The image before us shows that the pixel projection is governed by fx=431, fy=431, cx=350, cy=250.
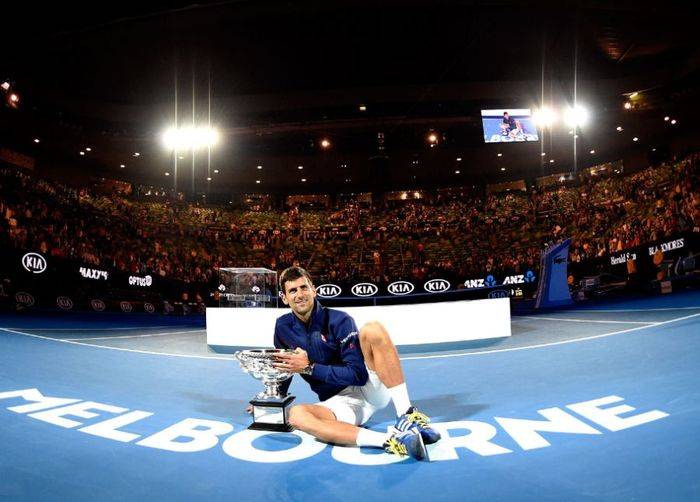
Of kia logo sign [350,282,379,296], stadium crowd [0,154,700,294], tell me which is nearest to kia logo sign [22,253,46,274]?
stadium crowd [0,154,700,294]

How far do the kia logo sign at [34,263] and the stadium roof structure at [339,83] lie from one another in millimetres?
6715

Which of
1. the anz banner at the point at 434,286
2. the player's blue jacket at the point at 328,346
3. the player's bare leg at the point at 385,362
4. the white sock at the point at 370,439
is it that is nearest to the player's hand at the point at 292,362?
the player's blue jacket at the point at 328,346

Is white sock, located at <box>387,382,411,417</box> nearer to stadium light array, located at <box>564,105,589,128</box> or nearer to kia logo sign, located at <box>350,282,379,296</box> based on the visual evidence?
kia logo sign, located at <box>350,282,379,296</box>

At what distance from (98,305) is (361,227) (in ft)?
58.2

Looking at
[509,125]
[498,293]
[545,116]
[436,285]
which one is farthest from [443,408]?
[545,116]

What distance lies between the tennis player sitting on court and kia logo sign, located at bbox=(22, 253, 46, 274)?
Result: 1247cm

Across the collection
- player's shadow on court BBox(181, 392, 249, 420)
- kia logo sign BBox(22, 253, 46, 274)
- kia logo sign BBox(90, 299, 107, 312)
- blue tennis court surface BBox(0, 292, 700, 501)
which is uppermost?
kia logo sign BBox(22, 253, 46, 274)

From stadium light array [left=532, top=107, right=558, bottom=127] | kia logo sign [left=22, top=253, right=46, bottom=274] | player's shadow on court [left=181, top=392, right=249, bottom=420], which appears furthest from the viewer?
stadium light array [left=532, top=107, right=558, bottom=127]

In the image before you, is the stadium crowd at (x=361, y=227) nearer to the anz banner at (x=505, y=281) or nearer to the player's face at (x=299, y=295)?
the anz banner at (x=505, y=281)

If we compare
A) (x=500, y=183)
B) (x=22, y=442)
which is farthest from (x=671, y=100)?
(x=22, y=442)

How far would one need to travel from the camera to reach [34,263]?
12.3 metres

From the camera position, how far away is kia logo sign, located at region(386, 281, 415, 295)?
16812mm

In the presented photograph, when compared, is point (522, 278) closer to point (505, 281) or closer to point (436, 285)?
point (505, 281)

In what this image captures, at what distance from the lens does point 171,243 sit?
83.0 ft
